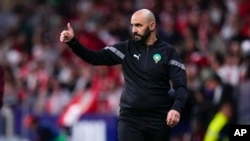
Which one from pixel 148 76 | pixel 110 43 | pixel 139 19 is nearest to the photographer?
pixel 139 19

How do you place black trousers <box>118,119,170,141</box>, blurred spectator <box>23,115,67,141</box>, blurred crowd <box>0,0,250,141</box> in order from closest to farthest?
black trousers <box>118,119,170,141</box>
blurred crowd <box>0,0,250,141</box>
blurred spectator <box>23,115,67,141</box>

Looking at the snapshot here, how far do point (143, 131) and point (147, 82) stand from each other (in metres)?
0.54

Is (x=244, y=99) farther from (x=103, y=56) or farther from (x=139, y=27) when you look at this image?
(x=139, y=27)

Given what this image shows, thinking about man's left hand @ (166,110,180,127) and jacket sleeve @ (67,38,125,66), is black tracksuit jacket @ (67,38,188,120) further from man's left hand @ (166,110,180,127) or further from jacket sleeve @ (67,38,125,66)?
man's left hand @ (166,110,180,127)

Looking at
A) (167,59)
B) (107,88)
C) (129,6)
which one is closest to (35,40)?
(129,6)

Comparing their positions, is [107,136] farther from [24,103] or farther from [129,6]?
[129,6]

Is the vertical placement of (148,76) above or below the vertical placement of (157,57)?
below

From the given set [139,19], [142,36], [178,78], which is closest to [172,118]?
[178,78]

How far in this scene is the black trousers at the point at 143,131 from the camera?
446 inches

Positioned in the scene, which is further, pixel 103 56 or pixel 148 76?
pixel 103 56

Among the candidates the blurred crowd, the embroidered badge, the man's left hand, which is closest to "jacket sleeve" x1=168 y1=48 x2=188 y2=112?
the embroidered badge

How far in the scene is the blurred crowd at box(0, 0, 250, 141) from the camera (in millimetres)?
16906

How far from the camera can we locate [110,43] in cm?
2211

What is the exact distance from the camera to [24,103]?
21.2 meters
